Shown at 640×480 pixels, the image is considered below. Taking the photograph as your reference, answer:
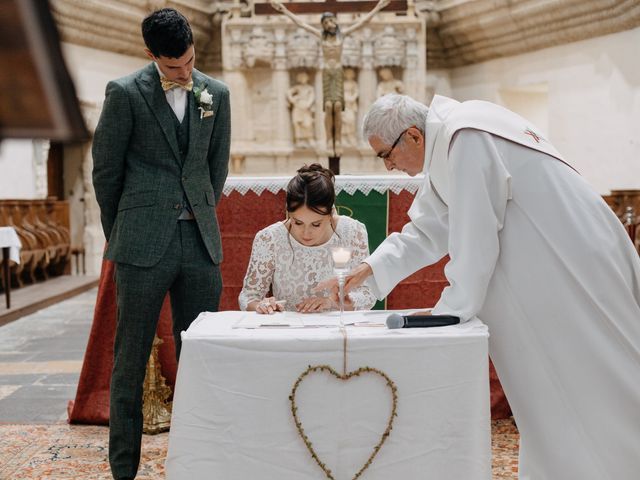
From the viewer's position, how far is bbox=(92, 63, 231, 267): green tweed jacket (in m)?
2.71

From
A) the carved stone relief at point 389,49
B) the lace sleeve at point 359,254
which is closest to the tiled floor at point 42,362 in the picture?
the lace sleeve at point 359,254

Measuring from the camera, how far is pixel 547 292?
2283 mm

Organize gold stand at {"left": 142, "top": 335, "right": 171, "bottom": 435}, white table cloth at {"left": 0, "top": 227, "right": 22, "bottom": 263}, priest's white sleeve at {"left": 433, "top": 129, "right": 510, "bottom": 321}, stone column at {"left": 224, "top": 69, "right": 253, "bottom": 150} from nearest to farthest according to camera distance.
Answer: priest's white sleeve at {"left": 433, "top": 129, "right": 510, "bottom": 321} < gold stand at {"left": 142, "top": 335, "right": 171, "bottom": 435} < white table cloth at {"left": 0, "top": 227, "right": 22, "bottom": 263} < stone column at {"left": 224, "top": 69, "right": 253, "bottom": 150}

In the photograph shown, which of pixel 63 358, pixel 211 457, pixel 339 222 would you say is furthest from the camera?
pixel 63 358

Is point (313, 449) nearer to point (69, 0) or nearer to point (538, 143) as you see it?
point (538, 143)

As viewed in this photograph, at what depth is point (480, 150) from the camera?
2297 millimetres

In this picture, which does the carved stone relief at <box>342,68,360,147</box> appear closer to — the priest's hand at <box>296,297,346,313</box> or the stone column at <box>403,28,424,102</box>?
the stone column at <box>403,28,424,102</box>

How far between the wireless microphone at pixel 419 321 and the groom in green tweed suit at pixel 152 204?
36.7 inches

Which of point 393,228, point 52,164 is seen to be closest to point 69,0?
point 52,164

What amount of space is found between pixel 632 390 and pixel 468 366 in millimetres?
539

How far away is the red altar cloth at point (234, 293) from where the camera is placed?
4.02 metres

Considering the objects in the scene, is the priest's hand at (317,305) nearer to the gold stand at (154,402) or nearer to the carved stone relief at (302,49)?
the gold stand at (154,402)

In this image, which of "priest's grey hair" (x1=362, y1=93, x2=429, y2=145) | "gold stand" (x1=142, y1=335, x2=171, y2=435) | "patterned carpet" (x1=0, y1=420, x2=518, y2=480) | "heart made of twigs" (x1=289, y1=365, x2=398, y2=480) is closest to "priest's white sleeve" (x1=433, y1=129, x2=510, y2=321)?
"priest's grey hair" (x1=362, y1=93, x2=429, y2=145)

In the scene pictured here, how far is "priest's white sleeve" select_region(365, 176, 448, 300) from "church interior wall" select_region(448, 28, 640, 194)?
27.0ft
